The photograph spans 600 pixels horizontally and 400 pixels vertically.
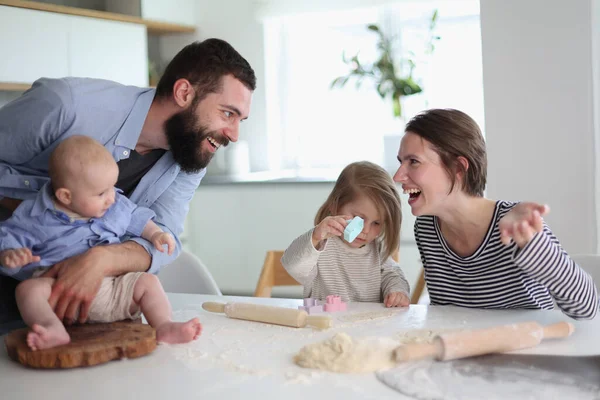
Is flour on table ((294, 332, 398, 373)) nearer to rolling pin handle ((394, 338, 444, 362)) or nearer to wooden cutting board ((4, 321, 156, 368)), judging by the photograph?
rolling pin handle ((394, 338, 444, 362))

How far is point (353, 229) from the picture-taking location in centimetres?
183

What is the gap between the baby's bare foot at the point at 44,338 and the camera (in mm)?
1284

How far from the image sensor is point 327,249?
2.05 metres

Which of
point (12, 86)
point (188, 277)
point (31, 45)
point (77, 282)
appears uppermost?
point (31, 45)

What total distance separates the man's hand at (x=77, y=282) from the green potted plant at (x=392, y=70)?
310cm

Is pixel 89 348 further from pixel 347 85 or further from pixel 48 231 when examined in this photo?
pixel 347 85

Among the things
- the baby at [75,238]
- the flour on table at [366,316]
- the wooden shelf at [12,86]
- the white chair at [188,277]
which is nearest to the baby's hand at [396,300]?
the flour on table at [366,316]

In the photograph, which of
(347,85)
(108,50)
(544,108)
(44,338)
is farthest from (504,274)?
Answer: (347,85)

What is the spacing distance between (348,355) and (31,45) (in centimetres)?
307

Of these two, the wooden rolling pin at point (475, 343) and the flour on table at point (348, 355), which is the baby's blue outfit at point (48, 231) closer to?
the flour on table at point (348, 355)

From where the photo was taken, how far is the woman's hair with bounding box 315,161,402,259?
1.97 meters

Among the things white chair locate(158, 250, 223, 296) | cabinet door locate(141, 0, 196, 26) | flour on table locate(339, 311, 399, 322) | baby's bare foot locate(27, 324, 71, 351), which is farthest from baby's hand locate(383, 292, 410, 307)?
cabinet door locate(141, 0, 196, 26)

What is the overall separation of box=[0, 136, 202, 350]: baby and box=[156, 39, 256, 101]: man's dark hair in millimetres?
480

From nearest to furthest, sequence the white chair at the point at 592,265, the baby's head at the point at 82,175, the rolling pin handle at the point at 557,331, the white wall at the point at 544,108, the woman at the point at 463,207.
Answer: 1. the rolling pin handle at the point at 557,331
2. the baby's head at the point at 82,175
3. the woman at the point at 463,207
4. the white chair at the point at 592,265
5. the white wall at the point at 544,108
